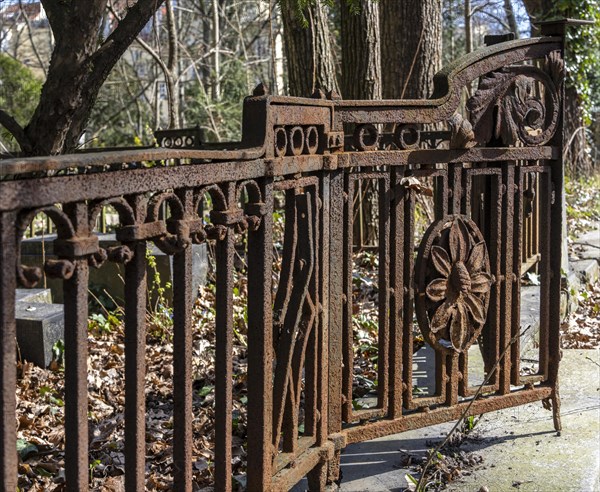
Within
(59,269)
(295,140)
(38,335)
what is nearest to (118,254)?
(59,269)

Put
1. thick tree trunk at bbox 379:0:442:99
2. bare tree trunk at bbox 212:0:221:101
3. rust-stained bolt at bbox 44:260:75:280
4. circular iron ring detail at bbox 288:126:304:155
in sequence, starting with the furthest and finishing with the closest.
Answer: bare tree trunk at bbox 212:0:221:101 → thick tree trunk at bbox 379:0:442:99 → circular iron ring detail at bbox 288:126:304:155 → rust-stained bolt at bbox 44:260:75:280

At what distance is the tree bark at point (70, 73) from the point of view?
10.4 ft

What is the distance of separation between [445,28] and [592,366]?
73.7 feet

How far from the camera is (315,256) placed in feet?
9.55

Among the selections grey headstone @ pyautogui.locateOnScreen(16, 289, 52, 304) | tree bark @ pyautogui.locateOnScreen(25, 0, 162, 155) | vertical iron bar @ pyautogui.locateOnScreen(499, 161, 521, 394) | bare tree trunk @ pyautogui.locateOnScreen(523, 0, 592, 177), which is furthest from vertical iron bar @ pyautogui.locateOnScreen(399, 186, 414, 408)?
bare tree trunk @ pyautogui.locateOnScreen(523, 0, 592, 177)

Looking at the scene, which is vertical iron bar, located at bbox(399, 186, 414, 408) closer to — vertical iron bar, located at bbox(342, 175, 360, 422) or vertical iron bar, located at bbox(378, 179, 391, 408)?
vertical iron bar, located at bbox(378, 179, 391, 408)

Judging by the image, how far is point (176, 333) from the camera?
2086 mm

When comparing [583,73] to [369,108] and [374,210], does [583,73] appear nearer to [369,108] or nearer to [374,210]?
[374,210]

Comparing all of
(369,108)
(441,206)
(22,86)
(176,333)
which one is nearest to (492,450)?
(441,206)

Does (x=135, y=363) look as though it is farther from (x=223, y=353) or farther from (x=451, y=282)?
(x=451, y=282)

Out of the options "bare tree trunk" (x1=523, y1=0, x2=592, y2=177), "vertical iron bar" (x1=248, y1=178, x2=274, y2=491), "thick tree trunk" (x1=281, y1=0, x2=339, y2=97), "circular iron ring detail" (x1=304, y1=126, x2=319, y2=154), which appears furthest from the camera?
"bare tree trunk" (x1=523, y1=0, x2=592, y2=177)

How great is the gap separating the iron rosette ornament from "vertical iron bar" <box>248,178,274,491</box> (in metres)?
1.09

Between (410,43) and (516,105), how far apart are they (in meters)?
5.84

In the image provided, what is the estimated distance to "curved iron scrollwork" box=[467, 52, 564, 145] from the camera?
358 cm
